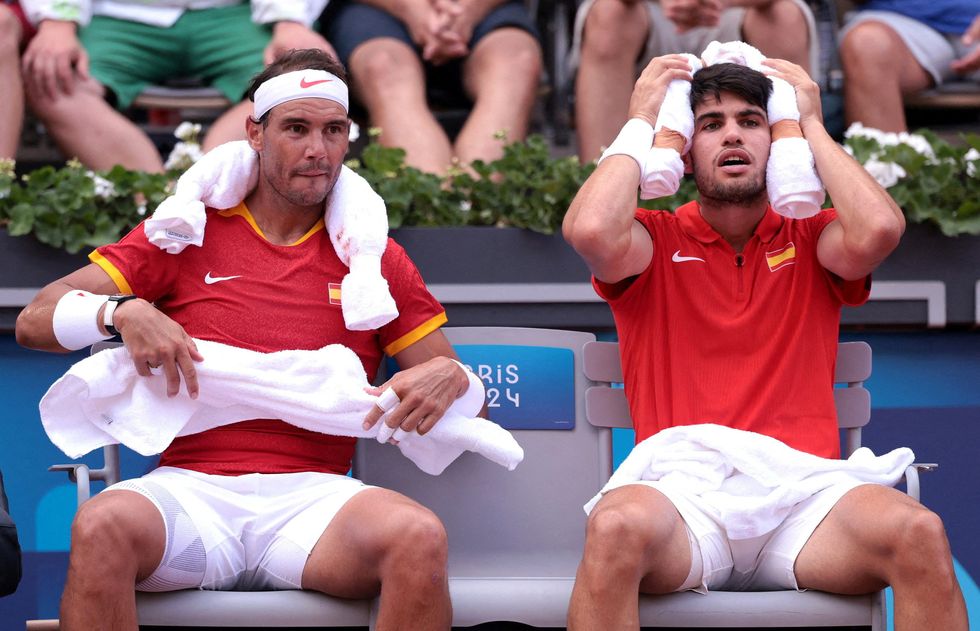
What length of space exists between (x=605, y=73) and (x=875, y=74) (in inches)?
35.9

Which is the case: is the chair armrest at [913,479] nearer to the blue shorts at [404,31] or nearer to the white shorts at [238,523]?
the white shorts at [238,523]

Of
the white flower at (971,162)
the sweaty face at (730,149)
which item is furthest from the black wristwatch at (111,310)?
the white flower at (971,162)

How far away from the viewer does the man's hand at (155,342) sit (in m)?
3.09

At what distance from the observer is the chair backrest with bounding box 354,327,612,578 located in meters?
3.45

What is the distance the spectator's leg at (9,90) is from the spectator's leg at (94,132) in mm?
95

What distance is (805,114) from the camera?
11.1 ft

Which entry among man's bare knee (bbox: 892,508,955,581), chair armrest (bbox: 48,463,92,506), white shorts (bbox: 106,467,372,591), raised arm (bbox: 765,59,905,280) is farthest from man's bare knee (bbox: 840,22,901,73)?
chair armrest (bbox: 48,463,92,506)

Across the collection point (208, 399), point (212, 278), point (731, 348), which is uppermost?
point (212, 278)

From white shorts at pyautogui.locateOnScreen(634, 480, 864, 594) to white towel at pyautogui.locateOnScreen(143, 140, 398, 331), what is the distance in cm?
75

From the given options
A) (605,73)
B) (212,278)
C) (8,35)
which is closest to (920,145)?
(605,73)

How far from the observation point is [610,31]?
15.6 feet

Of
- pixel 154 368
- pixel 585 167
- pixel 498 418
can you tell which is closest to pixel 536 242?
pixel 585 167

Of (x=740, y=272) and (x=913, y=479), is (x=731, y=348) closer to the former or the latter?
(x=740, y=272)

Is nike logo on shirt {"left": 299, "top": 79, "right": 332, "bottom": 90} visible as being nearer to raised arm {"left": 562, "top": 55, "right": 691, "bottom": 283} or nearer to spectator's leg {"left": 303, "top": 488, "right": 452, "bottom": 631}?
raised arm {"left": 562, "top": 55, "right": 691, "bottom": 283}
